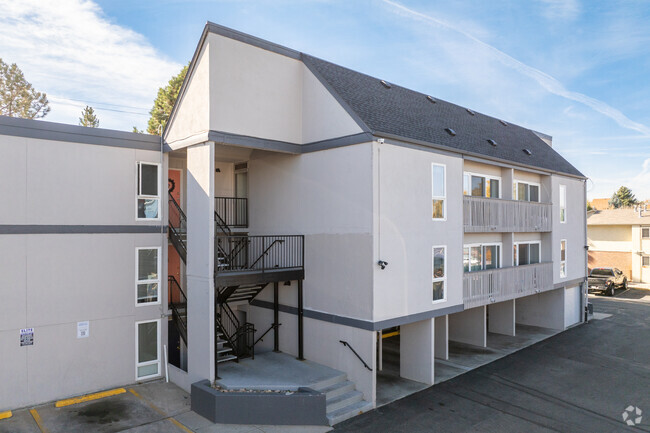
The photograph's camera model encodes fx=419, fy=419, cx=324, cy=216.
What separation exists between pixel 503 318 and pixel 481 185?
668 cm

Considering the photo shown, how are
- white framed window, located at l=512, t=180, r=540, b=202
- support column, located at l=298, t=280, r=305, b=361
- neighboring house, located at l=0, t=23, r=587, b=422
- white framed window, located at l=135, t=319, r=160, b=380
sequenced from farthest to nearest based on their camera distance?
white framed window, located at l=512, t=180, r=540, b=202 < support column, located at l=298, t=280, r=305, b=361 < white framed window, located at l=135, t=319, r=160, b=380 < neighboring house, located at l=0, t=23, r=587, b=422

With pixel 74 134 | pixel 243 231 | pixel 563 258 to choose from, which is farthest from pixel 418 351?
pixel 74 134

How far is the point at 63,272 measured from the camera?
11281mm

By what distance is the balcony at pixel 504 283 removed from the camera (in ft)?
45.9

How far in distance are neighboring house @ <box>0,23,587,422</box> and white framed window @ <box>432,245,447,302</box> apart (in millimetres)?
62

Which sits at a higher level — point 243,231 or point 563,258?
point 243,231

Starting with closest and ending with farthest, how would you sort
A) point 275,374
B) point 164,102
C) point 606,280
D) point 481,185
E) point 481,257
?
point 275,374 < point 481,257 < point 481,185 < point 606,280 < point 164,102

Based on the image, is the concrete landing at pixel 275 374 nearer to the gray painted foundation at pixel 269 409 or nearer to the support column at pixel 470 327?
the gray painted foundation at pixel 269 409

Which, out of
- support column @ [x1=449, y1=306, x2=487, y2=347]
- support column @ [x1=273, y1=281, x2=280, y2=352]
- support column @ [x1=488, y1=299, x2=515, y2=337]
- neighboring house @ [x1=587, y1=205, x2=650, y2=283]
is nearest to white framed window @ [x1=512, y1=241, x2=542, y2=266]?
support column @ [x1=488, y1=299, x2=515, y2=337]

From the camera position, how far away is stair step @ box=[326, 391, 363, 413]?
1016 cm

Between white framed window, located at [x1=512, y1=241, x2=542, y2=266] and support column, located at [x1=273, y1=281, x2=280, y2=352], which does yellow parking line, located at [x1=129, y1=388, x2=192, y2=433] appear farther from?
white framed window, located at [x1=512, y1=241, x2=542, y2=266]

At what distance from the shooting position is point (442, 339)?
14703 millimetres

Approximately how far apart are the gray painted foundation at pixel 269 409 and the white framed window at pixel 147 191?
5881 millimetres

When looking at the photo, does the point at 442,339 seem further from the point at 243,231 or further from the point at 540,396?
the point at 243,231
